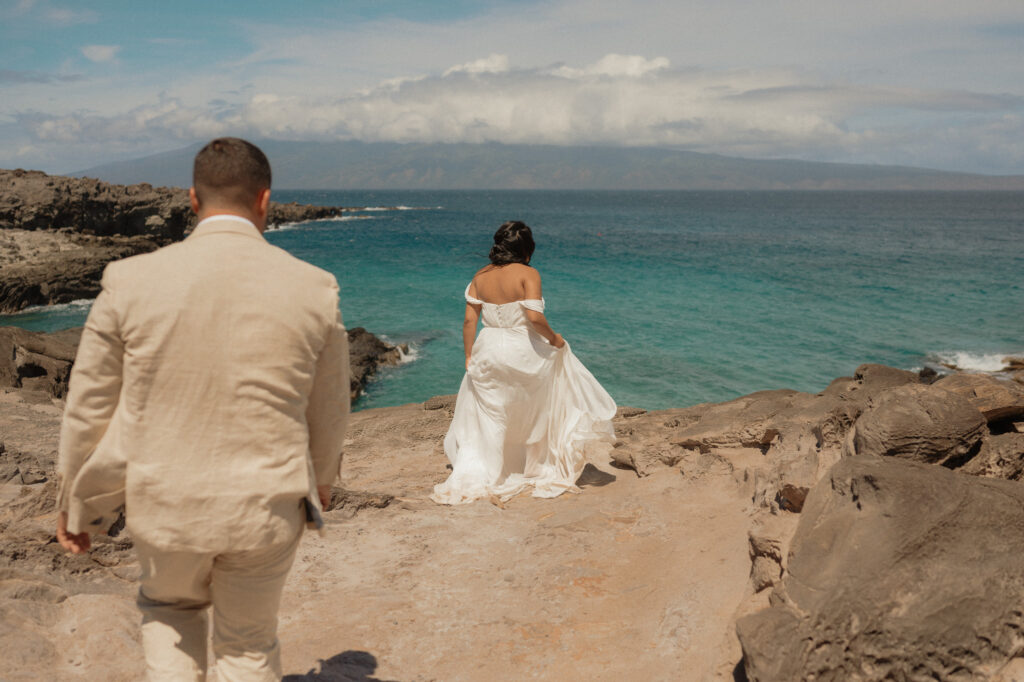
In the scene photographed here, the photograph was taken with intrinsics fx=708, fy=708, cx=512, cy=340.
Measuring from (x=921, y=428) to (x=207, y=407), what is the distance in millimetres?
3830

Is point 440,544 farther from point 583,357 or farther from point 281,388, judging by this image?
point 583,357

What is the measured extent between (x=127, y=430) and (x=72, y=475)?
0.27 meters

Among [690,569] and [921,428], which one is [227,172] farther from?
[921,428]

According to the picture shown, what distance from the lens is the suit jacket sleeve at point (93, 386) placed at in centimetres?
209

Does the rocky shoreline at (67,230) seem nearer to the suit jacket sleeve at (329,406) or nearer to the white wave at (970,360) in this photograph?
the suit jacket sleeve at (329,406)

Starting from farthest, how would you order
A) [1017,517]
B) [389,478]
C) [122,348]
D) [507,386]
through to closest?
[389,478] < [507,386] < [1017,517] < [122,348]

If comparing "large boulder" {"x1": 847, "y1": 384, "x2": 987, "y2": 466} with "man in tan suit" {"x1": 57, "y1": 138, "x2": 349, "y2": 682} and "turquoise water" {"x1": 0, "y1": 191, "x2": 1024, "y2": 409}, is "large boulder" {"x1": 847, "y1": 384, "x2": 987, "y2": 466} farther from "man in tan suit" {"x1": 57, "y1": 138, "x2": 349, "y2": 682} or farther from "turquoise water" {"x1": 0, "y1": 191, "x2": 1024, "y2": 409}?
"turquoise water" {"x1": 0, "y1": 191, "x2": 1024, "y2": 409}

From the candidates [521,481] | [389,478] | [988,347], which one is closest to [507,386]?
[521,481]

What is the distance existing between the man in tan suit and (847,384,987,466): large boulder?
3.26m

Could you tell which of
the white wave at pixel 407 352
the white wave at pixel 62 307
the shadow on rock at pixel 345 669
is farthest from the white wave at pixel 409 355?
the white wave at pixel 62 307

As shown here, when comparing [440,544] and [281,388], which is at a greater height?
[281,388]

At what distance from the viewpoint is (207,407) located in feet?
7.04

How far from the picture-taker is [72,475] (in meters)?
2.24

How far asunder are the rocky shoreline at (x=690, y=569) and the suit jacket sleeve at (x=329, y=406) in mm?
1618
